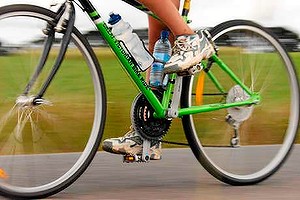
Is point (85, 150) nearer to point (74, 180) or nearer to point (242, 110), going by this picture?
point (74, 180)

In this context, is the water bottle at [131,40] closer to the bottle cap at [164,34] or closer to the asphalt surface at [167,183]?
the bottle cap at [164,34]

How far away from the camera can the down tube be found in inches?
202

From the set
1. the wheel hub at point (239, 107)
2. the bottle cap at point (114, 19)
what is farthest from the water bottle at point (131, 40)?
the wheel hub at point (239, 107)

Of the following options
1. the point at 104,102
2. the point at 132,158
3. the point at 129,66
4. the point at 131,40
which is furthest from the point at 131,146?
the point at 131,40

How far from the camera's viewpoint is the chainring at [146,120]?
532 centimetres

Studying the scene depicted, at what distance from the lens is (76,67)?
16.7 ft

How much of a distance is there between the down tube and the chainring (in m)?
0.05

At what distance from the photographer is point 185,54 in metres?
5.25

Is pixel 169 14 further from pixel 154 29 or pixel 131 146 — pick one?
pixel 131 146

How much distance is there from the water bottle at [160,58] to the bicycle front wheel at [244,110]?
0.17 metres

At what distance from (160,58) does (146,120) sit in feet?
1.20

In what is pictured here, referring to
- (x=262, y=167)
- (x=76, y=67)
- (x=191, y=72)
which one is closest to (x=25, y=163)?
(x=76, y=67)

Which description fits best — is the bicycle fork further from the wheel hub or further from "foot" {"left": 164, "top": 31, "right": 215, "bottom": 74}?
the wheel hub

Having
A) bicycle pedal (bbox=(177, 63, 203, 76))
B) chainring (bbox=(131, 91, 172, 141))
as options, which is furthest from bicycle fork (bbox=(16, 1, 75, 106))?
bicycle pedal (bbox=(177, 63, 203, 76))
